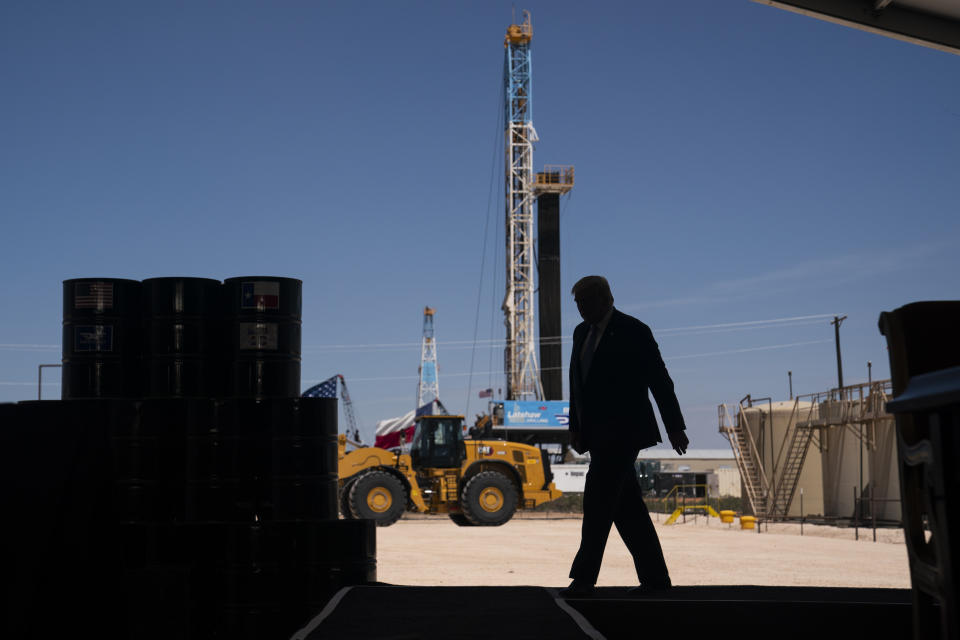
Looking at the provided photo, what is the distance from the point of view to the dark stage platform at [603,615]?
141 inches

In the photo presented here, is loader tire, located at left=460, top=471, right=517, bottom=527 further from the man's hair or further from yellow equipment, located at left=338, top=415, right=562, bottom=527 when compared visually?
the man's hair

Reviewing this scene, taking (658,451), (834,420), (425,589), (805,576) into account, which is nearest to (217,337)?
(425,589)

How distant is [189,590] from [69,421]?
1204 mm

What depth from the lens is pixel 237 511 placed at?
5.73 m

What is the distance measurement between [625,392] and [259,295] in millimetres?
2384

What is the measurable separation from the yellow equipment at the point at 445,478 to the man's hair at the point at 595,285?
1977cm

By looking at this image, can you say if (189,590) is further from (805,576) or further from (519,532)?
(519,532)

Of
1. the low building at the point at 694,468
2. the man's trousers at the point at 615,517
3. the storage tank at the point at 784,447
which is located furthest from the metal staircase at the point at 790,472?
the man's trousers at the point at 615,517

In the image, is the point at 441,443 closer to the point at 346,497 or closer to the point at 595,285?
the point at 346,497

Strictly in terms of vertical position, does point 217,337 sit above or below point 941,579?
Result: above

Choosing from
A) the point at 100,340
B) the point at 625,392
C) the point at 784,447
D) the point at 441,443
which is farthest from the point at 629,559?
the point at 784,447

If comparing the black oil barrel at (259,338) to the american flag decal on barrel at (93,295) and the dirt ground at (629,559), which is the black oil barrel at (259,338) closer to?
the american flag decal on barrel at (93,295)

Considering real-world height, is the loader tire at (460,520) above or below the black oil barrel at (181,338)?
below

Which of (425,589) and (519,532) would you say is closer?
(425,589)
